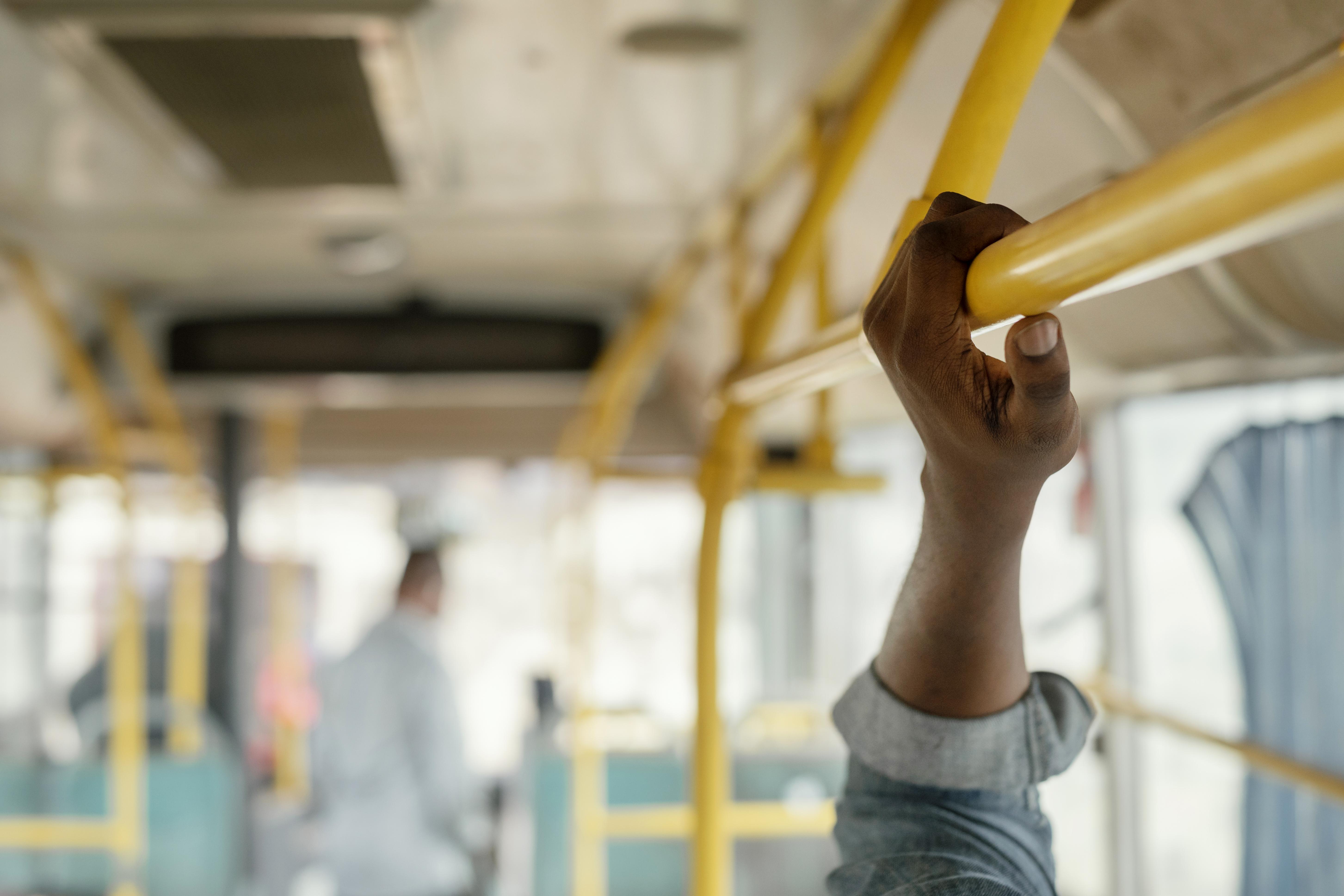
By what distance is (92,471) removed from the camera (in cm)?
381

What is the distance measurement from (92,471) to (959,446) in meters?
3.93

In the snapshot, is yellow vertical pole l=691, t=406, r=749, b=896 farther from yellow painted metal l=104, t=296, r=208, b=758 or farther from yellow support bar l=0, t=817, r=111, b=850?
yellow support bar l=0, t=817, r=111, b=850

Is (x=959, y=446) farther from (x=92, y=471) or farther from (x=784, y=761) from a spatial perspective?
(x=92, y=471)

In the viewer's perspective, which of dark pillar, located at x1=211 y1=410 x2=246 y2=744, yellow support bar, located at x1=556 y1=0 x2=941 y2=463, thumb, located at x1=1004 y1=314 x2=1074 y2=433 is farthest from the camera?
dark pillar, located at x1=211 y1=410 x2=246 y2=744

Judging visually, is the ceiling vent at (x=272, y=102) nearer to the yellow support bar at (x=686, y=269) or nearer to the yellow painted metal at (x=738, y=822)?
the yellow support bar at (x=686, y=269)

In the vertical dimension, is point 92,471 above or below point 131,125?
below

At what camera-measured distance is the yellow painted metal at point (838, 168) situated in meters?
1.48

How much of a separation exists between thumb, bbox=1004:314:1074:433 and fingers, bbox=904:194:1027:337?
0.18ft

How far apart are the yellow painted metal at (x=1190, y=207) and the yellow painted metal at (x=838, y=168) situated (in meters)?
1.05

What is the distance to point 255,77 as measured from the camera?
1.90 m

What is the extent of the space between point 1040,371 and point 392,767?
3.01 m

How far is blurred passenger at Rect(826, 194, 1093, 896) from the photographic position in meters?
0.58

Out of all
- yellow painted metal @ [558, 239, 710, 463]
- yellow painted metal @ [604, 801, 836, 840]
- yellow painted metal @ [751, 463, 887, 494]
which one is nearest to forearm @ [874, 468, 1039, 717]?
yellow painted metal @ [751, 463, 887, 494]

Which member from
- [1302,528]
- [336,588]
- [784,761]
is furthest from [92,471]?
[336,588]
